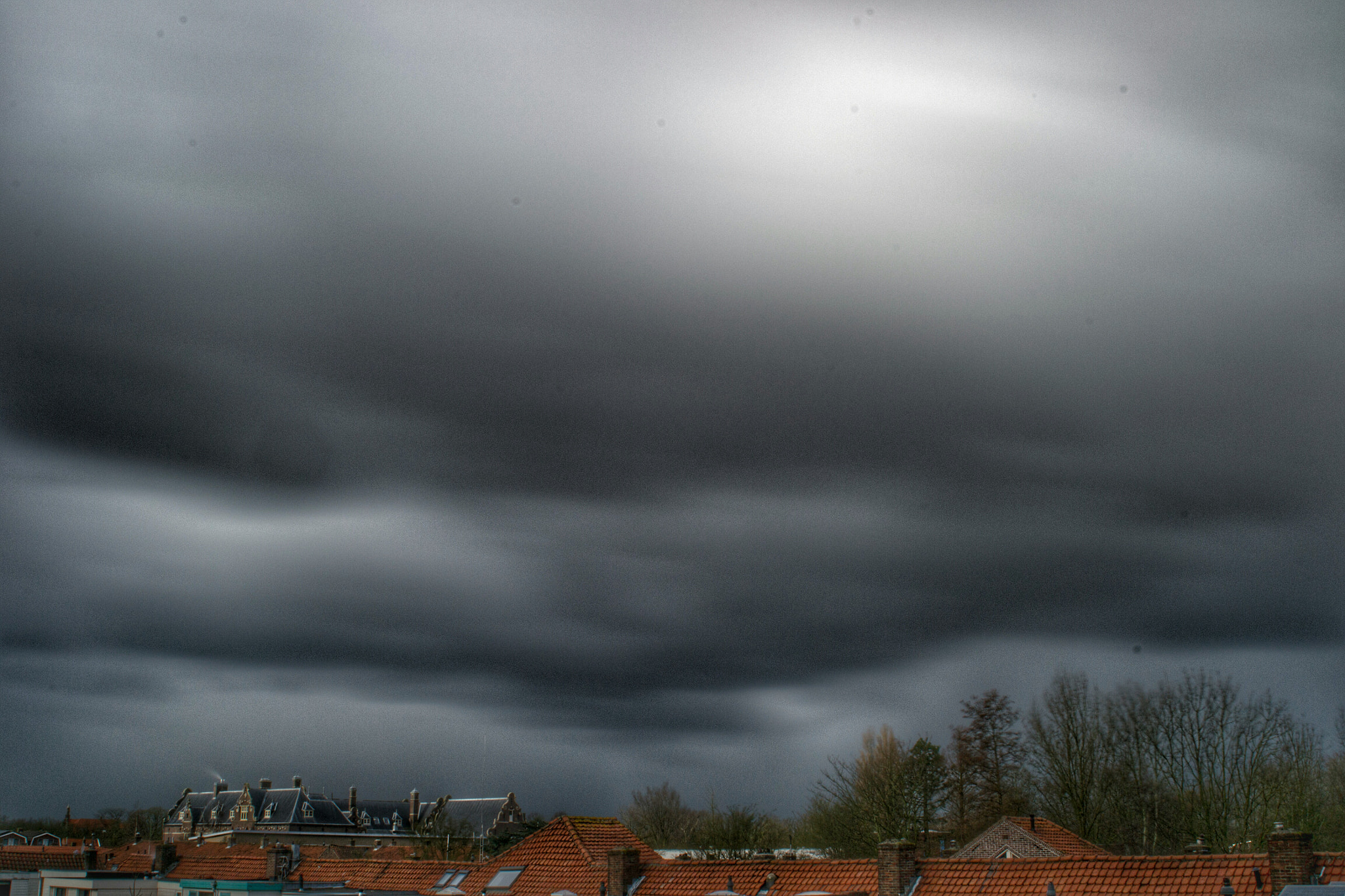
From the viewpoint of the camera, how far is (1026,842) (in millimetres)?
66125

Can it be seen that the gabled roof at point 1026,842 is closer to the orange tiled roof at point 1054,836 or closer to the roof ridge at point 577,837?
the orange tiled roof at point 1054,836

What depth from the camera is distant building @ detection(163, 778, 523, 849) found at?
458ft

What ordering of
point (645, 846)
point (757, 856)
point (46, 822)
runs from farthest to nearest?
point (46, 822) → point (645, 846) → point (757, 856)

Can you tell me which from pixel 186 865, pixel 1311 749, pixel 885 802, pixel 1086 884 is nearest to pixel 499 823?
pixel 186 865

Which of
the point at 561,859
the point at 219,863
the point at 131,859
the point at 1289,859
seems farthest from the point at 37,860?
the point at 1289,859

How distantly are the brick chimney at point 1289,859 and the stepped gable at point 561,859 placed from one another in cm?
2460

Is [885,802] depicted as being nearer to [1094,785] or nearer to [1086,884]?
[1094,785]

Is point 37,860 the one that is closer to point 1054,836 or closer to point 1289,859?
point 1054,836

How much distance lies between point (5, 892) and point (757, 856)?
139 ft

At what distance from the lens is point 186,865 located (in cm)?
7212

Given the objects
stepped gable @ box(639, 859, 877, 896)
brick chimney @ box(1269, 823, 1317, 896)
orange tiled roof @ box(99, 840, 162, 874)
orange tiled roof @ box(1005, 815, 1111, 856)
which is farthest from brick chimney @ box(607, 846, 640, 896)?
orange tiled roof @ box(99, 840, 162, 874)

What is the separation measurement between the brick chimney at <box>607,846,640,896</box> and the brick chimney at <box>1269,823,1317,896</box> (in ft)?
80.3

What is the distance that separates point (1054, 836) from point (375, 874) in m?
40.9

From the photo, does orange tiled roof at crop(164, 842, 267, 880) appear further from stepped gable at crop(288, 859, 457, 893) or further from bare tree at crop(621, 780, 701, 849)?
bare tree at crop(621, 780, 701, 849)
